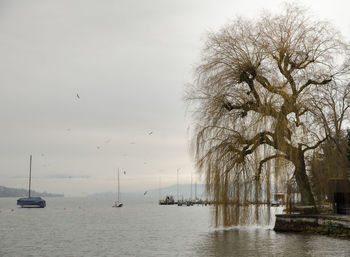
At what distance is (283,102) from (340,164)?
712 cm

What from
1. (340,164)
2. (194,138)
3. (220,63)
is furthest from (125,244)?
(340,164)

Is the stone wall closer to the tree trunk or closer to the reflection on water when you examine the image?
the reflection on water

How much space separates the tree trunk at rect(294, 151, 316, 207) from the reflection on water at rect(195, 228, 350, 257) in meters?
2.51

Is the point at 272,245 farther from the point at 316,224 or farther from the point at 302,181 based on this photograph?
the point at 302,181

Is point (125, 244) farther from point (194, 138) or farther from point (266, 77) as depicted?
point (266, 77)

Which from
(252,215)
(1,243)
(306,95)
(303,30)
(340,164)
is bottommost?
(1,243)

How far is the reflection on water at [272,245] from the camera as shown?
23281 mm

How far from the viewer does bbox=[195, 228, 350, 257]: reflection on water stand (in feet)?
76.4

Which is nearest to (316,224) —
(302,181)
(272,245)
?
(302,181)

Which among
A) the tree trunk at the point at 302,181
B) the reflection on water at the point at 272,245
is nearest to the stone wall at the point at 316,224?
the reflection on water at the point at 272,245

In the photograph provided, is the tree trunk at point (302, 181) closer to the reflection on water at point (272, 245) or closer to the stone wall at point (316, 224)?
the stone wall at point (316, 224)

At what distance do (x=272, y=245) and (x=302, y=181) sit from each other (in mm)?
6230

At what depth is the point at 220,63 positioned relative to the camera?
3080 centimetres

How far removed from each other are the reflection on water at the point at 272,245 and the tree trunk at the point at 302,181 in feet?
8.24
